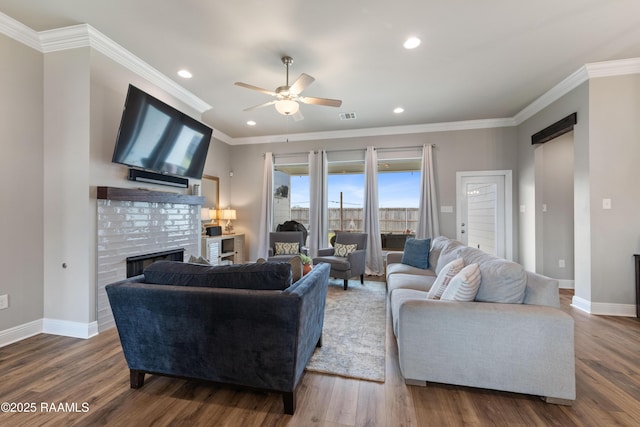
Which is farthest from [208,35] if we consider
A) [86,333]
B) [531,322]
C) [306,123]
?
[531,322]

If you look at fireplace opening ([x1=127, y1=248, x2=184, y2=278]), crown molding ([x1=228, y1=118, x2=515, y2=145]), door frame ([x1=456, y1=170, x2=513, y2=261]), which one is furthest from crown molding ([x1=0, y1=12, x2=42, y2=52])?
door frame ([x1=456, y1=170, x2=513, y2=261])

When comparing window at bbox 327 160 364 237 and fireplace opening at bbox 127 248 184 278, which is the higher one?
window at bbox 327 160 364 237

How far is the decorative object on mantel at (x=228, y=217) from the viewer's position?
18.2ft

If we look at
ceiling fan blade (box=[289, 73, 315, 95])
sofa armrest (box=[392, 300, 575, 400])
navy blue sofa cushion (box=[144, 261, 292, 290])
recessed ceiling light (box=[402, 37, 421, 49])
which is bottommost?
sofa armrest (box=[392, 300, 575, 400])

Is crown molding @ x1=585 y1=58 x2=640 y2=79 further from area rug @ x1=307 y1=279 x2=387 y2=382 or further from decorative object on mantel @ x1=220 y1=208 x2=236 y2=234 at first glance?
decorative object on mantel @ x1=220 y1=208 x2=236 y2=234

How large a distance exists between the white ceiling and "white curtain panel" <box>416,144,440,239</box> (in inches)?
50.2

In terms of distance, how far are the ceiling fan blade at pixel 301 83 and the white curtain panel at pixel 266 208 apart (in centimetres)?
315

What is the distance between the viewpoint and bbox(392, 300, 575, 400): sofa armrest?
165 centimetres

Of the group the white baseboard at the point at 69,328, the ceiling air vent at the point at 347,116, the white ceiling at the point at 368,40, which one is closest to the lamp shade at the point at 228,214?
the white ceiling at the point at 368,40

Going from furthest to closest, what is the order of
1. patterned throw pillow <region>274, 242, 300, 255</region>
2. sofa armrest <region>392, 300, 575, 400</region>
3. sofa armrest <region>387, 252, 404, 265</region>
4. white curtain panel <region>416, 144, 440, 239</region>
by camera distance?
white curtain panel <region>416, 144, 440, 239</region> < patterned throw pillow <region>274, 242, 300, 255</region> < sofa armrest <region>387, 252, 404, 265</region> < sofa armrest <region>392, 300, 575, 400</region>

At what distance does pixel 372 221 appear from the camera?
5.30 m

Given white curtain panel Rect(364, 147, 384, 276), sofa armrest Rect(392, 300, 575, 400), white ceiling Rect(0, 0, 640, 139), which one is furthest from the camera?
white curtain panel Rect(364, 147, 384, 276)

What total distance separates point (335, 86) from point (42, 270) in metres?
3.93

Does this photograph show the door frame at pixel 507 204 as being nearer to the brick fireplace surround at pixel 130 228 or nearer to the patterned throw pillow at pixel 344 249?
the patterned throw pillow at pixel 344 249
